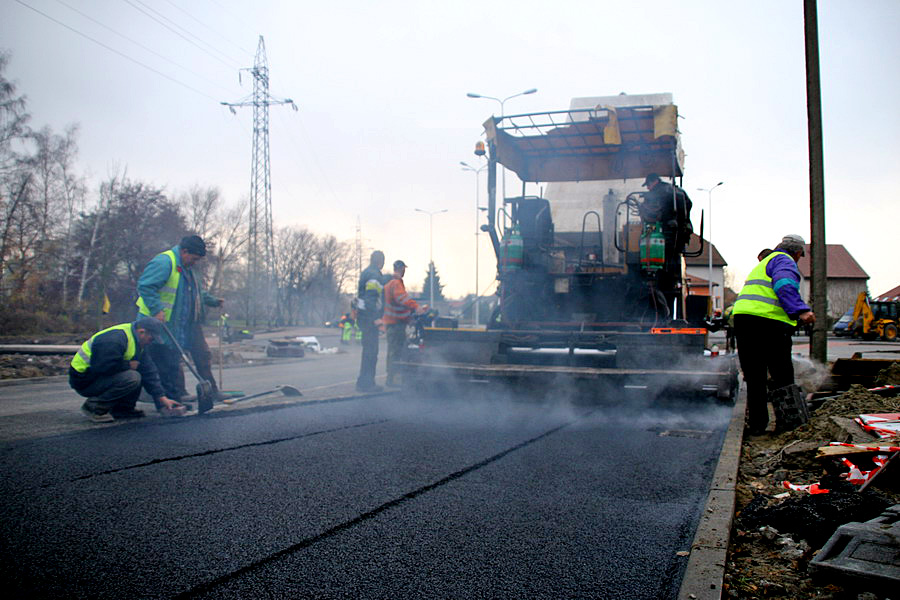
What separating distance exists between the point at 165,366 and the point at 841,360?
6.55 metres

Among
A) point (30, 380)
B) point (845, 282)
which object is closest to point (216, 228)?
point (30, 380)

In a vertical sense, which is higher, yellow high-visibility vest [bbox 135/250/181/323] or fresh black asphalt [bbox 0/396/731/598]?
yellow high-visibility vest [bbox 135/250/181/323]

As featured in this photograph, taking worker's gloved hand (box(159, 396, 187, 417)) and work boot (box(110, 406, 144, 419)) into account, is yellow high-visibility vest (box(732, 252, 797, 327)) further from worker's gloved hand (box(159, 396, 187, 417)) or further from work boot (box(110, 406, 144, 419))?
work boot (box(110, 406, 144, 419))

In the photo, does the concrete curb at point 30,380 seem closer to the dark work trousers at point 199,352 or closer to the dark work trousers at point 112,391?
the dark work trousers at point 199,352

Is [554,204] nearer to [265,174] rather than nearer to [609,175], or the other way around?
[609,175]

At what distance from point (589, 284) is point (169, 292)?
14.1ft

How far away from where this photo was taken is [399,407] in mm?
6660

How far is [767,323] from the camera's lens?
521 cm

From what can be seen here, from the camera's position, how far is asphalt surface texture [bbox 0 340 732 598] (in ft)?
7.52

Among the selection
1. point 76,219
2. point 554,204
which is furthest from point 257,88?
point 554,204

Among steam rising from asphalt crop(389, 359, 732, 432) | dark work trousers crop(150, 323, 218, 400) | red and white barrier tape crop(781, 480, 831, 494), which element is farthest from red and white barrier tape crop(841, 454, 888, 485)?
dark work trousers crop(150, 323, 218, 400)

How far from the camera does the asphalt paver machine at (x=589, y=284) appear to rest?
631 cm

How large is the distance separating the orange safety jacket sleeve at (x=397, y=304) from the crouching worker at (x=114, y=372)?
10.4ft

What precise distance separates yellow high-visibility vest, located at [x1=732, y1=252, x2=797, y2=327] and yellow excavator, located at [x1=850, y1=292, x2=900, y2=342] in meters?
29.5
